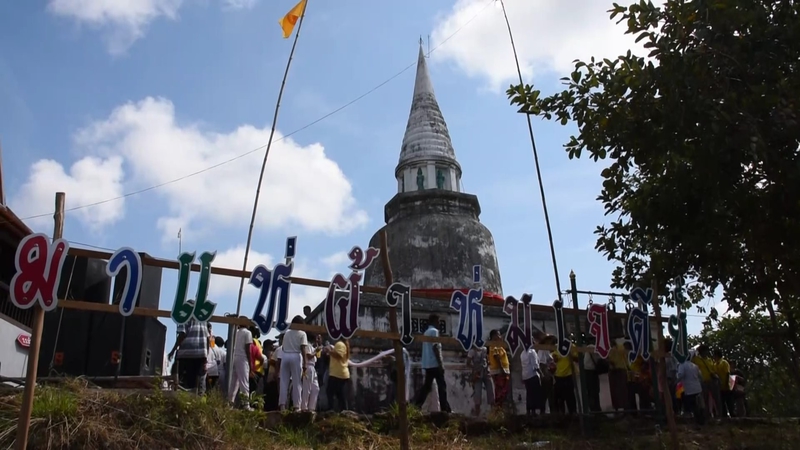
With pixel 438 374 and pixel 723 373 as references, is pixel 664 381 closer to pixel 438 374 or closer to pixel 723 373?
pixel 438 374

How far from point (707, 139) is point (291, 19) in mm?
9990

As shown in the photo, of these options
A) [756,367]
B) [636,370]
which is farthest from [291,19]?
[756,367]

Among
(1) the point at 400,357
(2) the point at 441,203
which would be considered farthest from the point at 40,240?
(2) the point at 441,203

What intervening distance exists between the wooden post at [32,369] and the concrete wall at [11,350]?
5389mm

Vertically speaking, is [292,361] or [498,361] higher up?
[498,361]

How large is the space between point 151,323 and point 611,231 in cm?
650

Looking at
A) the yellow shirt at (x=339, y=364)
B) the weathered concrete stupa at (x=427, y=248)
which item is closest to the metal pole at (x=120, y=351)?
the yellow shirt at (x=339, y=364)

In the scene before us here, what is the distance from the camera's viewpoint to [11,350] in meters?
12.0

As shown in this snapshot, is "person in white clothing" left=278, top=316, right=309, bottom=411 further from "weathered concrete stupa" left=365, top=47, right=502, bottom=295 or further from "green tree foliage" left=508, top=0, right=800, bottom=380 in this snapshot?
"weathered concrete stupa" left=365, top=47, right=502, bottom=295

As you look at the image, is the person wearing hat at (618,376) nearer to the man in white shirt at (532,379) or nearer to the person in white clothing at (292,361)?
the man in white shirt at (532,379)

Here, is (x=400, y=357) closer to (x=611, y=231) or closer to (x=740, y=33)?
(x=611, y=231)

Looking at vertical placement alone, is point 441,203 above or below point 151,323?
above

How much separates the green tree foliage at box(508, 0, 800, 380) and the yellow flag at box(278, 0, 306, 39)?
7.57m

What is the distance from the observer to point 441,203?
2311cm
